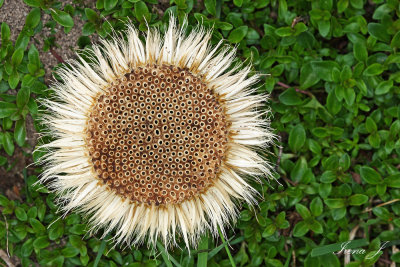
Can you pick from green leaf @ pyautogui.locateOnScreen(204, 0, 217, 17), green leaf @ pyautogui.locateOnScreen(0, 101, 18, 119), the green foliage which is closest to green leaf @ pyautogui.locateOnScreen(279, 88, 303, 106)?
the green foliage

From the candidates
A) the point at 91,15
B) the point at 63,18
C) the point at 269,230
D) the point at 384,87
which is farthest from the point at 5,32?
the point at 384,87

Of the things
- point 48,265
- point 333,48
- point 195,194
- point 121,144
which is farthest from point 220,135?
point 48,265

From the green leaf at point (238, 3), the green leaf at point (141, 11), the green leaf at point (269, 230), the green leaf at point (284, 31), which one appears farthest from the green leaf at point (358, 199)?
the green leaf at point (141, 11)

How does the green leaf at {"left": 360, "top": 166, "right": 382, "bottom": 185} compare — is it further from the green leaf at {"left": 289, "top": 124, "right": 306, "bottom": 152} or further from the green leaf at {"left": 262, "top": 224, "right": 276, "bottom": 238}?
the green leaf at {"left": 262, "top": 224, "right": 276, "bottom": 238}

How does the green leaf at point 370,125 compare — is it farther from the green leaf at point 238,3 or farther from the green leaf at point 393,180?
the green leaf at point 238,3

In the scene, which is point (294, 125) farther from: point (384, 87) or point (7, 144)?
point (7, 144)

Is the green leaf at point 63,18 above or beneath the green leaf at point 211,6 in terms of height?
beneath
